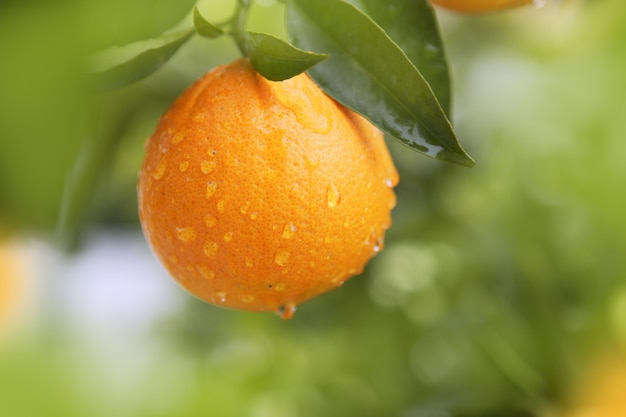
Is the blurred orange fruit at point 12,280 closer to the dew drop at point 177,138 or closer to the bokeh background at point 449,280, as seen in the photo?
the bokeh background at point 449,280

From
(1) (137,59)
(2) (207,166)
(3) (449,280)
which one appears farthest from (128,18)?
(3) (449,280)

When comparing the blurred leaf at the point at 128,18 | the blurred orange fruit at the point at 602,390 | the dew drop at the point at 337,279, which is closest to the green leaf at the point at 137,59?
the blurred leaf at the point at 128,18

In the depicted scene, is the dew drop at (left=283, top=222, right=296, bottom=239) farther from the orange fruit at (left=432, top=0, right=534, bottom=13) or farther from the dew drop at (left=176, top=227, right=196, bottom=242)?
the orange fruit at (left=432, top=0, right=534, bottom=13)

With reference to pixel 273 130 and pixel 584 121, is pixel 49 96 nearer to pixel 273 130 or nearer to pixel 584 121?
pixel 273 130

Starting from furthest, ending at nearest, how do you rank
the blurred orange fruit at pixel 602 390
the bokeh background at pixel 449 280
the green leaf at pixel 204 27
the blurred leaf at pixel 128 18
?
the blurred orange fruit at pixel 602 390
the bokeh background at pixel 449 280
the green leaf at pixel 204 27
the blurred leaf at pixel 128 18

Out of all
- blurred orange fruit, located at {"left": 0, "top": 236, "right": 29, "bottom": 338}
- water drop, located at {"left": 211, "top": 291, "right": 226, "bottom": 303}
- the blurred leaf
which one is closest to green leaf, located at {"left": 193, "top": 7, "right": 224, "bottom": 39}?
the blurred leaf
